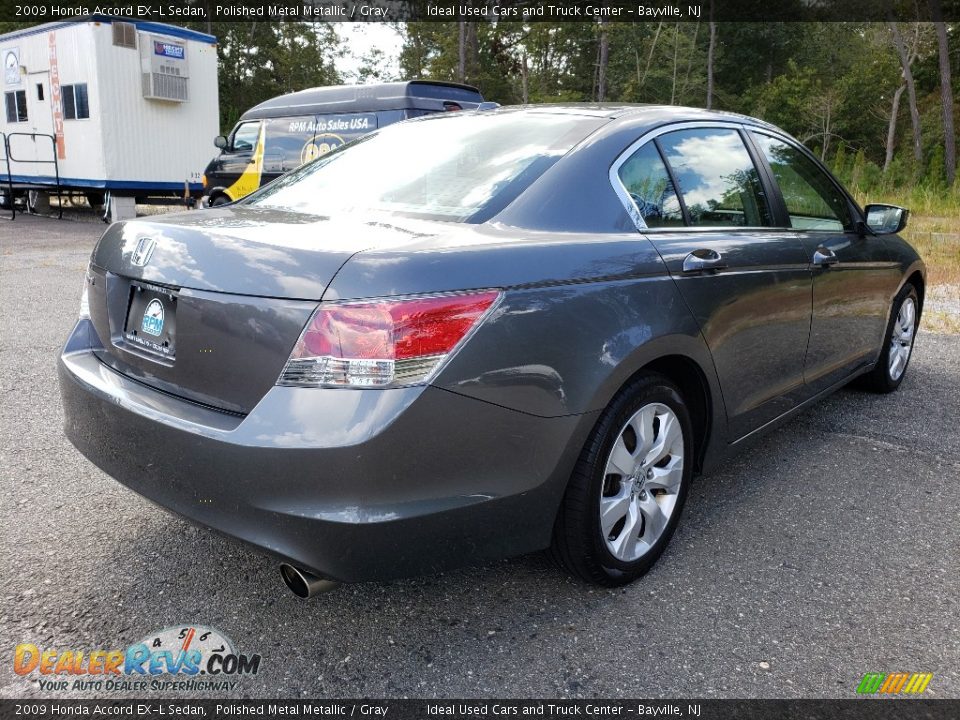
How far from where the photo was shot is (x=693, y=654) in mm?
2246

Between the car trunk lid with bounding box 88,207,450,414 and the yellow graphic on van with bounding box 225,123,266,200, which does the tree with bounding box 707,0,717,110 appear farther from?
the car trunk lid with bounding box 88,207,450,414

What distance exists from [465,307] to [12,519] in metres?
2.10

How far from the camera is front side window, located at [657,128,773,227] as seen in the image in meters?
2.90

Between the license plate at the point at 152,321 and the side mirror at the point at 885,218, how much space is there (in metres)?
3.49

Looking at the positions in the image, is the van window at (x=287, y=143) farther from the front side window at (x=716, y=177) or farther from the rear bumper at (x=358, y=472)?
the rear bumper at (x=358, y=472)

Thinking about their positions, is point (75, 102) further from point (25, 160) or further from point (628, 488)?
point (628, 488)

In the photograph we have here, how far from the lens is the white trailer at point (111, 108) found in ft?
48.1

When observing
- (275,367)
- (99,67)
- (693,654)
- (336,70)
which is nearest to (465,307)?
(275,367)

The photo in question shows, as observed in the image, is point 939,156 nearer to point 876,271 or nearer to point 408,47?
point 408,47

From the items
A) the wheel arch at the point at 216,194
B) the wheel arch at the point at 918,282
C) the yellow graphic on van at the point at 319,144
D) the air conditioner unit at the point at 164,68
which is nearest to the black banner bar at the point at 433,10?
the air conditioner unit at the point at 164,68

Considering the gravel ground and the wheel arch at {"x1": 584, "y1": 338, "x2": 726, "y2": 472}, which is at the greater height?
the wheel arch at {"x1": 584, "y1": 338, "x2": 726, "y2": 472}

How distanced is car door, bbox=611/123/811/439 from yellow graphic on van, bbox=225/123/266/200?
9.03 meters

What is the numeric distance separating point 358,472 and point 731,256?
5.54ft

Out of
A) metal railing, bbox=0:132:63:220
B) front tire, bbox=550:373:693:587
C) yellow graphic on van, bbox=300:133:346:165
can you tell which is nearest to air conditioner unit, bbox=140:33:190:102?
metal railing, bbox=0:132:63:220
